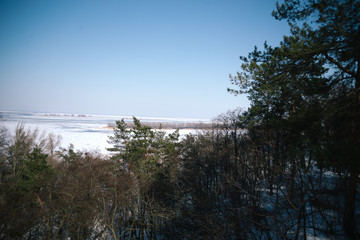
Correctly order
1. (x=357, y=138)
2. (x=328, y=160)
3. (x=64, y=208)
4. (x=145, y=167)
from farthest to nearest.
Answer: (x=145, y=167) → (x=64, y=208) → (x=357, y=138) → (x=328, y=160)

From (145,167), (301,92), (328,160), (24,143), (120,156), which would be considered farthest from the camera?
(24,143)

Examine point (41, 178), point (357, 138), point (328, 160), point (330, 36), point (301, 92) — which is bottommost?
point (41, 178)

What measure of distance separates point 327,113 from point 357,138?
3.07 ft

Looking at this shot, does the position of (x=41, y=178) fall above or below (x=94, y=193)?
above

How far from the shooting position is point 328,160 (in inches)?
137

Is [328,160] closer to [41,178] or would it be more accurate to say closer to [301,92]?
[301,92]

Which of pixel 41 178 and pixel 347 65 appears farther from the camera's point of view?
pixel 41 178

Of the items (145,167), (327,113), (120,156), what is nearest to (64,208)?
(145,167)

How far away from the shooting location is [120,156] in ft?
67.1

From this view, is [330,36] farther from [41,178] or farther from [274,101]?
[41,178]

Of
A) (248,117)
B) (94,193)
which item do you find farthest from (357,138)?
(94,193)

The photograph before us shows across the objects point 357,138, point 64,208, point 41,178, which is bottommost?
point 64,208

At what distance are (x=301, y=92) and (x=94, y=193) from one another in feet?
49.0

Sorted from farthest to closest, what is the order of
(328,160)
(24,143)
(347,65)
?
(24,143) → (347,65) → (328,160)
